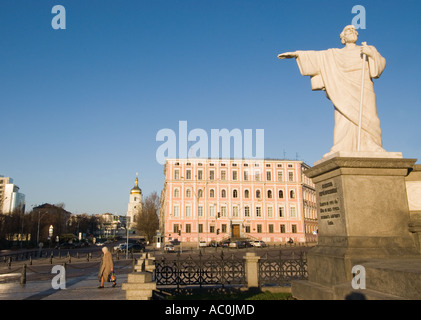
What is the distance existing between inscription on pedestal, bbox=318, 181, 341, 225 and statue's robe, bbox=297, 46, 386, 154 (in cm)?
88

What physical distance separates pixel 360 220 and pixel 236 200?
6080 cm

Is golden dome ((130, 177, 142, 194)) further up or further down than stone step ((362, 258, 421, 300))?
further up

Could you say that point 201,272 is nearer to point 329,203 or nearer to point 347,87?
point 329,203

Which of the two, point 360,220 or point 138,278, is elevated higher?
point 360,220

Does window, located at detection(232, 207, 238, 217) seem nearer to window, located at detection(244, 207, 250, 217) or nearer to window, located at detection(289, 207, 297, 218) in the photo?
window, located at detection(244, 207, 250, 217)

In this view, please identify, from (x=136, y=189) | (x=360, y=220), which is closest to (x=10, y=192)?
(x=136, y=189)

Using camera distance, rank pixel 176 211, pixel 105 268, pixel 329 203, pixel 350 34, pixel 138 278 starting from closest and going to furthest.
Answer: pixel 138 278 < pixel 329 203 < pixel 350 34 < pixel 105 268 < pixel 176 211

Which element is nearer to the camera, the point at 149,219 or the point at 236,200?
the point at 236,200

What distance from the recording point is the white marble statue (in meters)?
7.00

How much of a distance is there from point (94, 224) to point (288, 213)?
88.3 metres

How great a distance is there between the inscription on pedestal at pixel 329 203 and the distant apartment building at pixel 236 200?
56835 mm

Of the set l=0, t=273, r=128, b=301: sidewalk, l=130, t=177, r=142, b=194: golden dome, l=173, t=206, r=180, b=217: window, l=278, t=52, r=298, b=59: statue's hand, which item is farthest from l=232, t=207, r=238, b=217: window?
l=130, t=177, r=142, b=194: golden dome

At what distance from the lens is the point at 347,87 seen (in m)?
7.32
